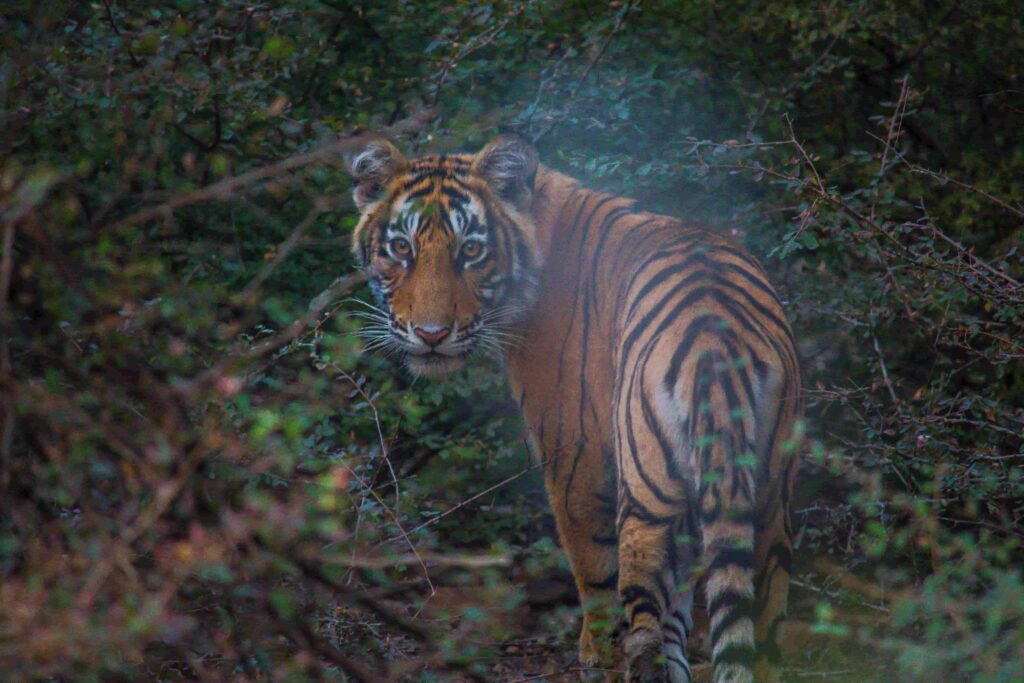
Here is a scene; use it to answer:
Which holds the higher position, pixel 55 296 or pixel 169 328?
pixel 55 296

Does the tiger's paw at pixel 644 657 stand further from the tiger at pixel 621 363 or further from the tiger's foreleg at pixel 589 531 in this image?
the tiger's foreleg at pixel 589 531

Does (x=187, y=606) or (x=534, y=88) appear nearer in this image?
(x=187, y=606)

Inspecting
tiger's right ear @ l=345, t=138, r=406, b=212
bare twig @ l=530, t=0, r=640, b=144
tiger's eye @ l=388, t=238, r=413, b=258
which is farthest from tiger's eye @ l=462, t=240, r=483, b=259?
bare twig @ l=530, t=0, r=640, b=144

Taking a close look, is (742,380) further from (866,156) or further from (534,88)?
(534,88)

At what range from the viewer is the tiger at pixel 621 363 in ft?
10.0

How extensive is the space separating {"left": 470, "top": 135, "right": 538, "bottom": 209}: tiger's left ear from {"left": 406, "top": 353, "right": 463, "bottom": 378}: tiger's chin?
70 cm

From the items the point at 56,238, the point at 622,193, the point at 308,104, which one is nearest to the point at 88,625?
the point at 56,238

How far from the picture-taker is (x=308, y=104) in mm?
5844

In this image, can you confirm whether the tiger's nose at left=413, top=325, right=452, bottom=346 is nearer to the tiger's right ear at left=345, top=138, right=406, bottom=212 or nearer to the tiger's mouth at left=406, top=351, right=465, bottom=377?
the tiger's mouth at left=406, top=351, right=465, bottom=377

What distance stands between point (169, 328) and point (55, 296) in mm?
1251

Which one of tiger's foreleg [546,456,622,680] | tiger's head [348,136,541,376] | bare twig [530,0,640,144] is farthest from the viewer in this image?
bare twig [530,0,640,144]

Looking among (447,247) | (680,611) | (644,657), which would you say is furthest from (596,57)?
(644,657)

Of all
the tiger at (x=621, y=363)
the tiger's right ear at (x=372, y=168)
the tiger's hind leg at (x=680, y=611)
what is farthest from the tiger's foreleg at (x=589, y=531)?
the tiger's right ear at (x=372, y=168)

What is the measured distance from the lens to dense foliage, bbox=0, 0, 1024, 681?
3168 mm
